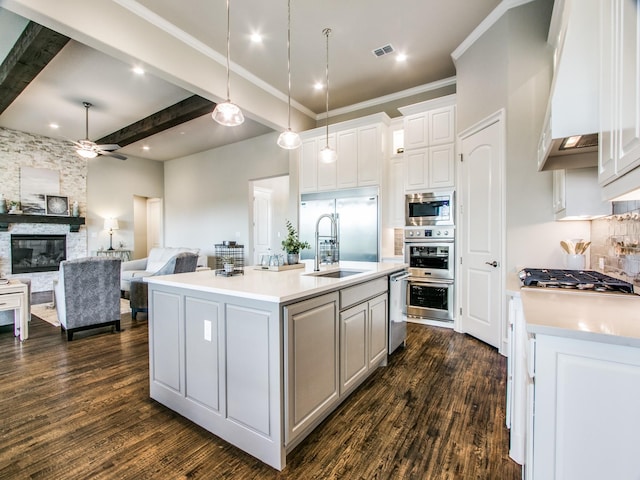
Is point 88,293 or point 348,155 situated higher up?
point 348,155

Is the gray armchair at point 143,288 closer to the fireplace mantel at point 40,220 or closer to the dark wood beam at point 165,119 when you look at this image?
the dark wood beam at point 165,119

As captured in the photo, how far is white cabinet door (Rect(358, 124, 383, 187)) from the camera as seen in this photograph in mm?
4461

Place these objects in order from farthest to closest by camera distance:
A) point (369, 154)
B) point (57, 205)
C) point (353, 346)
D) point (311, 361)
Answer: point (57, 205), point (369, 154), point (353, 346), point (311, 361)

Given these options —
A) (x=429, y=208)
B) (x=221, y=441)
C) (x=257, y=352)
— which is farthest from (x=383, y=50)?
(x=221, y=441)

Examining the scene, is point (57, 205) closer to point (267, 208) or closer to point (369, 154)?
point (267, 208)

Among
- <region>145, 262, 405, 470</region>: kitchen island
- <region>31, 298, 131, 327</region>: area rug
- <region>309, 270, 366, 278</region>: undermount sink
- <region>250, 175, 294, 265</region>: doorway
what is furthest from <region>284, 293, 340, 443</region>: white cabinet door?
<region>250, 175, 294, 265</region>: doorway

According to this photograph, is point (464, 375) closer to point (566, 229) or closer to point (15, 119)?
point (566, 229)

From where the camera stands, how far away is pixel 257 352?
1595 millimetres

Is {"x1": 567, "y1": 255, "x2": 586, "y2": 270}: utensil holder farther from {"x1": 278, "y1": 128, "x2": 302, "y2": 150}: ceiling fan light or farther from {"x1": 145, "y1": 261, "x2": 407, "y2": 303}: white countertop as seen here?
{"x1": 278, "y1": 128, "x2": 302, "y2": 150}: ceiling fan light

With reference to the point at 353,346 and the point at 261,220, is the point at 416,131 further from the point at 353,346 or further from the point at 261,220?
the point at 261,220

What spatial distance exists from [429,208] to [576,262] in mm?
1772

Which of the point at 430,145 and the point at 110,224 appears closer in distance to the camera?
the point at 430,145

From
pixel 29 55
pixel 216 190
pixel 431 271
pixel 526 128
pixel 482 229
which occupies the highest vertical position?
pixel 29 55

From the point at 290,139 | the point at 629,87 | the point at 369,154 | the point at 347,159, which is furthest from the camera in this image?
the point at 347,159
